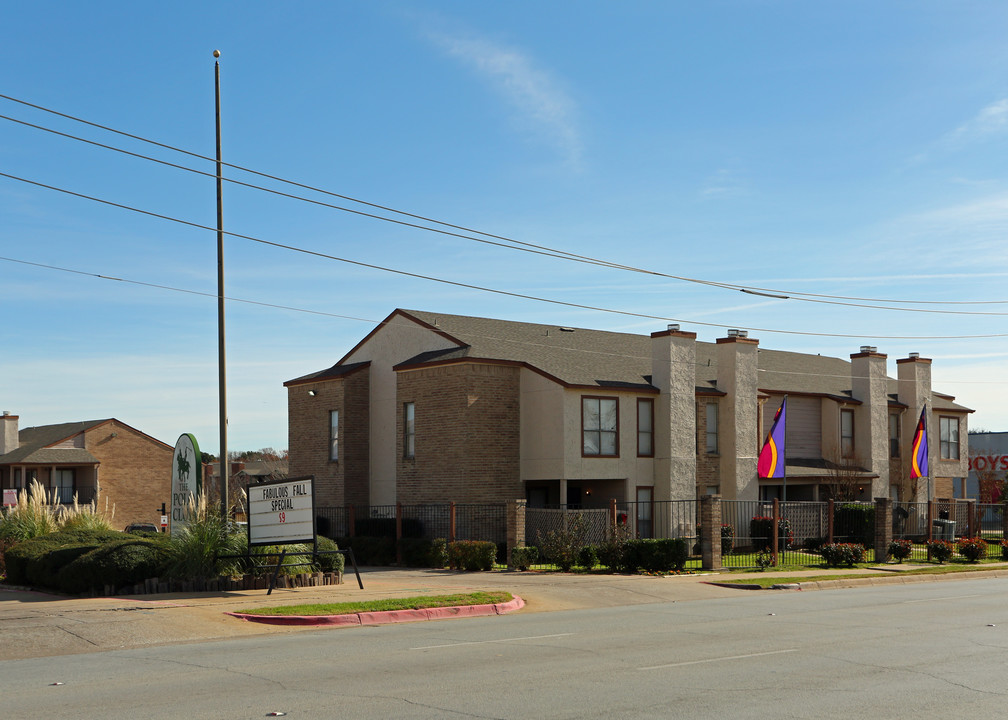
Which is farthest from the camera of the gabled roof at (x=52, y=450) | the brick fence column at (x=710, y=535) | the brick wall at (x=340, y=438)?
the gabled roof at (x=52, y=450)

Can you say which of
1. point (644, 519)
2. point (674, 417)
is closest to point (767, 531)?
point (644, 519)

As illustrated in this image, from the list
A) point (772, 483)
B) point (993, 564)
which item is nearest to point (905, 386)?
point (772, 483)

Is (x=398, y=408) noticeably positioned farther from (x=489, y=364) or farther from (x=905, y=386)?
(x=905, y=386)

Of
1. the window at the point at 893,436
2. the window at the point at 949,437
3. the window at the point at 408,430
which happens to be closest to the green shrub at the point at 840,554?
the window at the point at 408,430

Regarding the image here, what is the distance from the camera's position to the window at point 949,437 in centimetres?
4812

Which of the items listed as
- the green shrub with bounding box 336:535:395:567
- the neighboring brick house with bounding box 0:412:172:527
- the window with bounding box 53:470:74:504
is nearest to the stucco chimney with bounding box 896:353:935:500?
the green shrub with bounding box 336:535:395:567

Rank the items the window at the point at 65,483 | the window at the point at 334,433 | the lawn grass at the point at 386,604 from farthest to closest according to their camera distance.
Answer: the window at the point at 65,483 → the window at the point at 334,433 → the lawn grass at the point at 386,604

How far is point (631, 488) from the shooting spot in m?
35.8

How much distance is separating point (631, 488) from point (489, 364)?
21.5ft

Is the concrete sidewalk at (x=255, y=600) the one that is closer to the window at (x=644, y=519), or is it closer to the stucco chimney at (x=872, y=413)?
the window at (x=644, y=519)

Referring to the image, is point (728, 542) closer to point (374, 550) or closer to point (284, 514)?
point (374, 550)

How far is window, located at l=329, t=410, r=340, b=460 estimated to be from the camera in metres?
39.7

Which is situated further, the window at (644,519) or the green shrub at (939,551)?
the window at (644,519)

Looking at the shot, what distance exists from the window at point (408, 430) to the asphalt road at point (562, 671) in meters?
19.9
